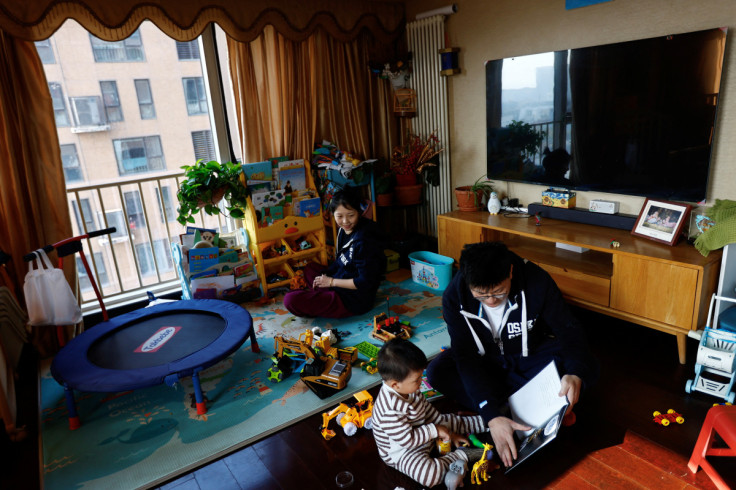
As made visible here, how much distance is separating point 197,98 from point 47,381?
2397mm

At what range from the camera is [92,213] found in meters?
3.81

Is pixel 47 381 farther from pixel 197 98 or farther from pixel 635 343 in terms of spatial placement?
pixel 635 343

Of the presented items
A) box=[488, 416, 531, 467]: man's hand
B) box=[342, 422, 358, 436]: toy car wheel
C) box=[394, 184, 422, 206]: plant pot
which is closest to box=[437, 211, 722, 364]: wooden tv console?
box=[394, 184, 422, 206]: plant pot

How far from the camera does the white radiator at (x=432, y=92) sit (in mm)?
4055

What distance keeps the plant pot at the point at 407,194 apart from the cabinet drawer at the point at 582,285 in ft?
4.73

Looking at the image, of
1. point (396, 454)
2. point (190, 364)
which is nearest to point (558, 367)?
point (396, 454)

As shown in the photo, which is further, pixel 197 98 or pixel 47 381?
pixel 197 98

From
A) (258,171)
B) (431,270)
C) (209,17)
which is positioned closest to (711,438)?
(431,270)

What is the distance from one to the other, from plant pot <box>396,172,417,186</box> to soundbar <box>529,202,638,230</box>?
1.08m

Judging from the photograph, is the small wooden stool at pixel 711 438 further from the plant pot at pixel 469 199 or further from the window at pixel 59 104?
the window at pixel 59 104

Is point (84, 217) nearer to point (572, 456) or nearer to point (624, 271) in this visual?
point (572, 456)

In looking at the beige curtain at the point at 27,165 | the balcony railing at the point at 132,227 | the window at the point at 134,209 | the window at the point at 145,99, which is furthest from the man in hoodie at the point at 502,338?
the window at the point at 145,99

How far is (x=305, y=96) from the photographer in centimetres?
403

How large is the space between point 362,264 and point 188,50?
2.32 m
